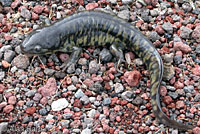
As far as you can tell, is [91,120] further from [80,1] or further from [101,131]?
[80,1]

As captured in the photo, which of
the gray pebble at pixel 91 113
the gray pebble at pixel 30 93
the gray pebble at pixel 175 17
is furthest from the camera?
the gray pebble at pixel 175 17

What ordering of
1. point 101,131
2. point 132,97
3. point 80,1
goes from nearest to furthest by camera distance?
1. point 101,131
2. point 132,97
3. point 80,1

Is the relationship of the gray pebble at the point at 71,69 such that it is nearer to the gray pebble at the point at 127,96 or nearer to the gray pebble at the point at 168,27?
the gray pebble at the point at 127,96

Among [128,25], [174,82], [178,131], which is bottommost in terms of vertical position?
[178,131]

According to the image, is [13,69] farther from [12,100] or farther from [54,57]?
[54,57]

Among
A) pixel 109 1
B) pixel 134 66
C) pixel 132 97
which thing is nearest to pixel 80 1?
pixel 109 1

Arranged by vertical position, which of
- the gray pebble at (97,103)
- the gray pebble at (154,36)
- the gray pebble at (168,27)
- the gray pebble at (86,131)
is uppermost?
the gray pebble at (168,27)

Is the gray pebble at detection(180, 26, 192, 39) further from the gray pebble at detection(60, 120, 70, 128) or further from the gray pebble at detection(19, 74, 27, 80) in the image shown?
the gray pebble at detection(19, 74, 27, 80)

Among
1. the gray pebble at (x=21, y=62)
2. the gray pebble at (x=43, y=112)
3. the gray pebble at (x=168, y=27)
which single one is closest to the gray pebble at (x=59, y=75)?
the gray pebble at (x=21, y=62)

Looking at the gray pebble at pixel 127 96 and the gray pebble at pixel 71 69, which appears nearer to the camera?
the gray pebble at pixel 127 96
